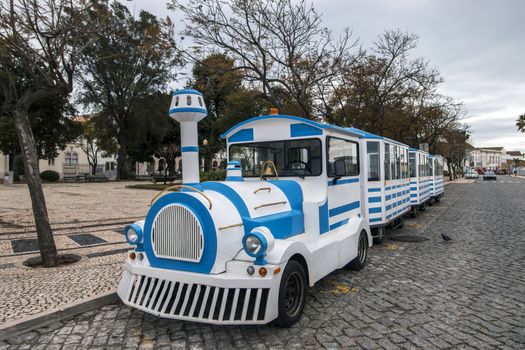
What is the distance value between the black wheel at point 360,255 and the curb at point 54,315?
3.62 m

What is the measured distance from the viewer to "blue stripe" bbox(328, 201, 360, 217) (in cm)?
571

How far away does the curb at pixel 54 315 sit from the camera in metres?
3.93

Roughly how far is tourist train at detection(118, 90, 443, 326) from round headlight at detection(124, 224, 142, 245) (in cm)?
1

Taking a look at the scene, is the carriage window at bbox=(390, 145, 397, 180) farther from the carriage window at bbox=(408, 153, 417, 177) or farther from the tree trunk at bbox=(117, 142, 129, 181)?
the tree trunk at bbox=(117, 142, 129, 181)

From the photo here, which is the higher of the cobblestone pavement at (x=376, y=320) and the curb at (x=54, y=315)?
the curb at (x=54, y=315)

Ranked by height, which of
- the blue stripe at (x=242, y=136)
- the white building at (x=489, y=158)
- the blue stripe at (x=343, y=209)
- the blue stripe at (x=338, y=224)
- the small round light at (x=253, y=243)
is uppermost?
the white building at (x=489, y=158)

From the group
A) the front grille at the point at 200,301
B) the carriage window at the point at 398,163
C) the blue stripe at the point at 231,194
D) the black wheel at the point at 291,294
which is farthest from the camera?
the carriage window at the point at 398,163

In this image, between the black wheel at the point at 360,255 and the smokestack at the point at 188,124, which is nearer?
the smokestack at the point at 188,124

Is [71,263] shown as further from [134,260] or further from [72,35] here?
[72,35]

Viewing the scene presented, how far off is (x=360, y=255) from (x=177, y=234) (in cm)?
354

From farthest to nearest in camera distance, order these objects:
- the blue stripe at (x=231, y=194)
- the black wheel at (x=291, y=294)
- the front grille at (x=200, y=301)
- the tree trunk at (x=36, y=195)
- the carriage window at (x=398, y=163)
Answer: the carriage window at (x=398, y=163) < the tree trunk at (x=36, y=195) < the blue stripe at (x=231, y=194) < the black wheel at (x=291, y=294) < the front grille at (x=200, y=301)

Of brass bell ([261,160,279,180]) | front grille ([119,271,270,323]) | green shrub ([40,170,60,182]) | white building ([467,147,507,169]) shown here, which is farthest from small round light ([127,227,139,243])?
white building ([467,147,507,169])

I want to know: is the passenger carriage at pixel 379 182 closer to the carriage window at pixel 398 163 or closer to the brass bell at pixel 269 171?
the carriage window at pixel 398 163

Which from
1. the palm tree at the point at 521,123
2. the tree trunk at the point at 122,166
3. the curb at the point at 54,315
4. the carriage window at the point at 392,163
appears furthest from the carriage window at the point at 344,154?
the palm tree at the point at 521,123
